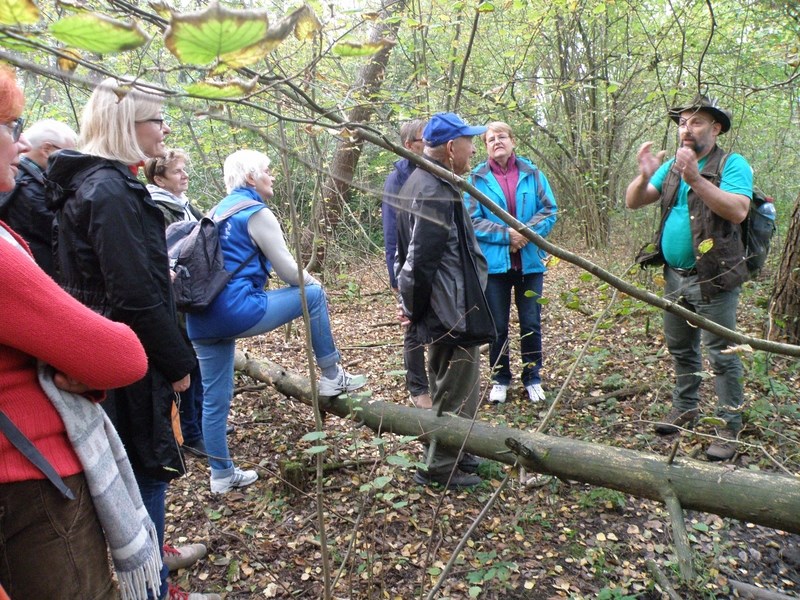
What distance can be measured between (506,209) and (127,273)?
2.90 meters

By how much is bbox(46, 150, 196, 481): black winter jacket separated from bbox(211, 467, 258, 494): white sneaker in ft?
3.80

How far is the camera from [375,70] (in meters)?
7.56

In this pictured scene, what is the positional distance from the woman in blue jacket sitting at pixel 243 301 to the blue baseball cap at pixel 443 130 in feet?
3.08

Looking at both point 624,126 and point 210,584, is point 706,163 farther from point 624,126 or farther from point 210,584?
point 624,126

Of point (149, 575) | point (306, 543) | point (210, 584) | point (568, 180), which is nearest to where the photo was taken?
point (149, 575)

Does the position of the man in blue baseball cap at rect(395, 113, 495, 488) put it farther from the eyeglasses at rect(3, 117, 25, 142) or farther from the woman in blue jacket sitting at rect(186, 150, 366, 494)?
the eyeglasses at rect(3, 117, 25, 142)

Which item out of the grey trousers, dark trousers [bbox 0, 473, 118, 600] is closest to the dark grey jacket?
the grey trousers

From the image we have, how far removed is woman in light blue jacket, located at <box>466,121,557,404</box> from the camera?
405cm

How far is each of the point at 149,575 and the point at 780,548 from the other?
9.67ft

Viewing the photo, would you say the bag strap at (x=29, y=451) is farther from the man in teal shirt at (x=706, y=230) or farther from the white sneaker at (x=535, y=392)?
the white sneaker at (x=535, y=392)

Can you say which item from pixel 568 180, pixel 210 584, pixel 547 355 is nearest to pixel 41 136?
pixel 210 584

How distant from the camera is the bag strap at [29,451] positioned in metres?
1.29

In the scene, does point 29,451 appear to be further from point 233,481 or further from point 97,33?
point 233,481

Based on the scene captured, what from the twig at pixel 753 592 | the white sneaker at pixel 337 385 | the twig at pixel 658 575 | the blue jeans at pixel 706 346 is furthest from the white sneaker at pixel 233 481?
the blue jeans at pixel 706 346
